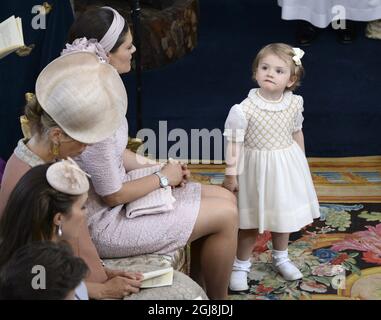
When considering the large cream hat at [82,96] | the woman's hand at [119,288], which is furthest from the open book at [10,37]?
the woman's hand at [119,288]

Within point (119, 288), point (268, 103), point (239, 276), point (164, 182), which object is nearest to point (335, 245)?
point (239, 276)

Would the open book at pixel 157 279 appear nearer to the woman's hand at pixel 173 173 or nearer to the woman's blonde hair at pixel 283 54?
the woman's hand at pixel 173 173

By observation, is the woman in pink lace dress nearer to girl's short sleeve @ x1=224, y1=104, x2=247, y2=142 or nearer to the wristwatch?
the wristwatch

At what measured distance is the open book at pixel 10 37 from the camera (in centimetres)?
303

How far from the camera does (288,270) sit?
11.2ft

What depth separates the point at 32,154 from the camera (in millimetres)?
2582

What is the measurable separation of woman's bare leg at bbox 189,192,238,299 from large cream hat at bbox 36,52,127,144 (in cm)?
50

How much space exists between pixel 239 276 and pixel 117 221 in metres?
0.75

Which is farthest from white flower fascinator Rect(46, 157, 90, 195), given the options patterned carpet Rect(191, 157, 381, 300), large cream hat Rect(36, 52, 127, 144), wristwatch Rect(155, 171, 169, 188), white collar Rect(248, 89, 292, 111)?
patterned carpet Rect(191, 157, 381, 300)

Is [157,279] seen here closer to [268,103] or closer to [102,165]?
[102,165]

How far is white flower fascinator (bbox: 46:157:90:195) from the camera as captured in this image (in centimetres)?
223

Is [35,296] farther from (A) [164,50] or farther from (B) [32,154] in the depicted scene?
(A) [164,50]

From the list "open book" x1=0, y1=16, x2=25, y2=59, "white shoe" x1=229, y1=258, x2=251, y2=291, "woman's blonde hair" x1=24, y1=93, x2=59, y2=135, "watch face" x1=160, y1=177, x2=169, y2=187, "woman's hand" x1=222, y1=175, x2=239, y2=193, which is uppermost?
"open book" x1=0, y1=16, x2=25, y2=59
